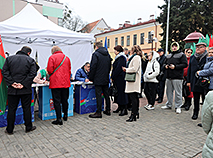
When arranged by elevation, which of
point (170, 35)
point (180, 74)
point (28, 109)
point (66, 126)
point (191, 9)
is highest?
point (191, 9)

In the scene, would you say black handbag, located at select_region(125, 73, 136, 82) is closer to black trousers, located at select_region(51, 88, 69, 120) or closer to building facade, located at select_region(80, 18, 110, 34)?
black trousers, located at select_region(51, 88, 69, 120)

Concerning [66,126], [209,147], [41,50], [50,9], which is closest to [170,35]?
[50,9]

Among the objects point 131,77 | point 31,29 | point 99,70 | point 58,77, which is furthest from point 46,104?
point 31,29

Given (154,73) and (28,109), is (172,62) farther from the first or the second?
(28,109)

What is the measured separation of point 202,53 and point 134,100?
208cm

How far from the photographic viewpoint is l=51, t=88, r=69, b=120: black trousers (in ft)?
15.1

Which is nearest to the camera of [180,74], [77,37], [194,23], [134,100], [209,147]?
[209,147]

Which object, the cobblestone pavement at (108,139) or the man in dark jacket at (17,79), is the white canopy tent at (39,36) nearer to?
the man in dark jacket at (17,79)

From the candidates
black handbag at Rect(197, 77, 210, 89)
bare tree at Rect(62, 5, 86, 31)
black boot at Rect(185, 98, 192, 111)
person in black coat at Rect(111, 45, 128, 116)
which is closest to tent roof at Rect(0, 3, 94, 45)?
person in black coat at Rect(111, 45, 128, 116)

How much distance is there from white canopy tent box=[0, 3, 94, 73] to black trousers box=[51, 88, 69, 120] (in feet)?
7.64

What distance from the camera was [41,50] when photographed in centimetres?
912

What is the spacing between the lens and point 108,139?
3.78 metres

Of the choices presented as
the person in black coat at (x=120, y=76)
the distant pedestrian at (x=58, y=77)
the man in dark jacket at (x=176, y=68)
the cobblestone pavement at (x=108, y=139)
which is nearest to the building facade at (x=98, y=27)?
the man in dark jacket at (x=176, y=68)

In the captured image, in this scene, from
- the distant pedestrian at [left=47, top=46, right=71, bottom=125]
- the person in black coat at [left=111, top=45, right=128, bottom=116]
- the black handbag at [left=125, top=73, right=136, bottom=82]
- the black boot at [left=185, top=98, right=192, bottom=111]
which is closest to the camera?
the distant pedestrian at [left=47, top=46, right=71, bottom=125]
